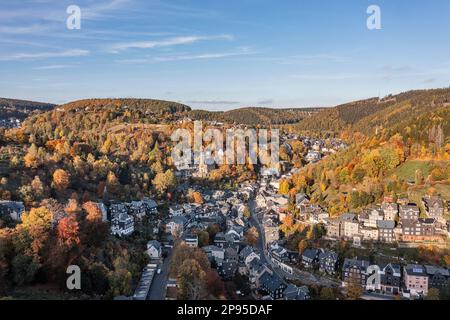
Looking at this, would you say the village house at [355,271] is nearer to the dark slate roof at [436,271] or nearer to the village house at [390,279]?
the village house at [390,279]

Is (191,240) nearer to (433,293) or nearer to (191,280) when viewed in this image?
(191,280)

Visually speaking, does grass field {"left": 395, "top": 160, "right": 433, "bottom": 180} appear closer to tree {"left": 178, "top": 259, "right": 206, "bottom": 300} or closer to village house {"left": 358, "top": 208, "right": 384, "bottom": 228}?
village house {"left": 358, "top": 208, "right": 384, "bottom": 228}

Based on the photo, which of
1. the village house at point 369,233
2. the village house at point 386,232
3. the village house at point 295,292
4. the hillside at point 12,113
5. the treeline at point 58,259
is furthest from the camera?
the hillside at point 12,113

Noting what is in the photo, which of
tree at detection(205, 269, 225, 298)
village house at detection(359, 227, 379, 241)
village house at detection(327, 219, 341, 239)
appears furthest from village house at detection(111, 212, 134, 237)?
village house at detection(359, 227, 379, 241)

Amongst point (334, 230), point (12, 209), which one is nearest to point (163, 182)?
point (12, 209)

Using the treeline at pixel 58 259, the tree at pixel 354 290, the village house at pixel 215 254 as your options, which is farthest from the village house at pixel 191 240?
the tree at pixel 354 290

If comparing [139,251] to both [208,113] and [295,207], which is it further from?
[208,113]

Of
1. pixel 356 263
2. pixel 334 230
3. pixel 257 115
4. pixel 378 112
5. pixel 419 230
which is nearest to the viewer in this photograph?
pixel 356 263
